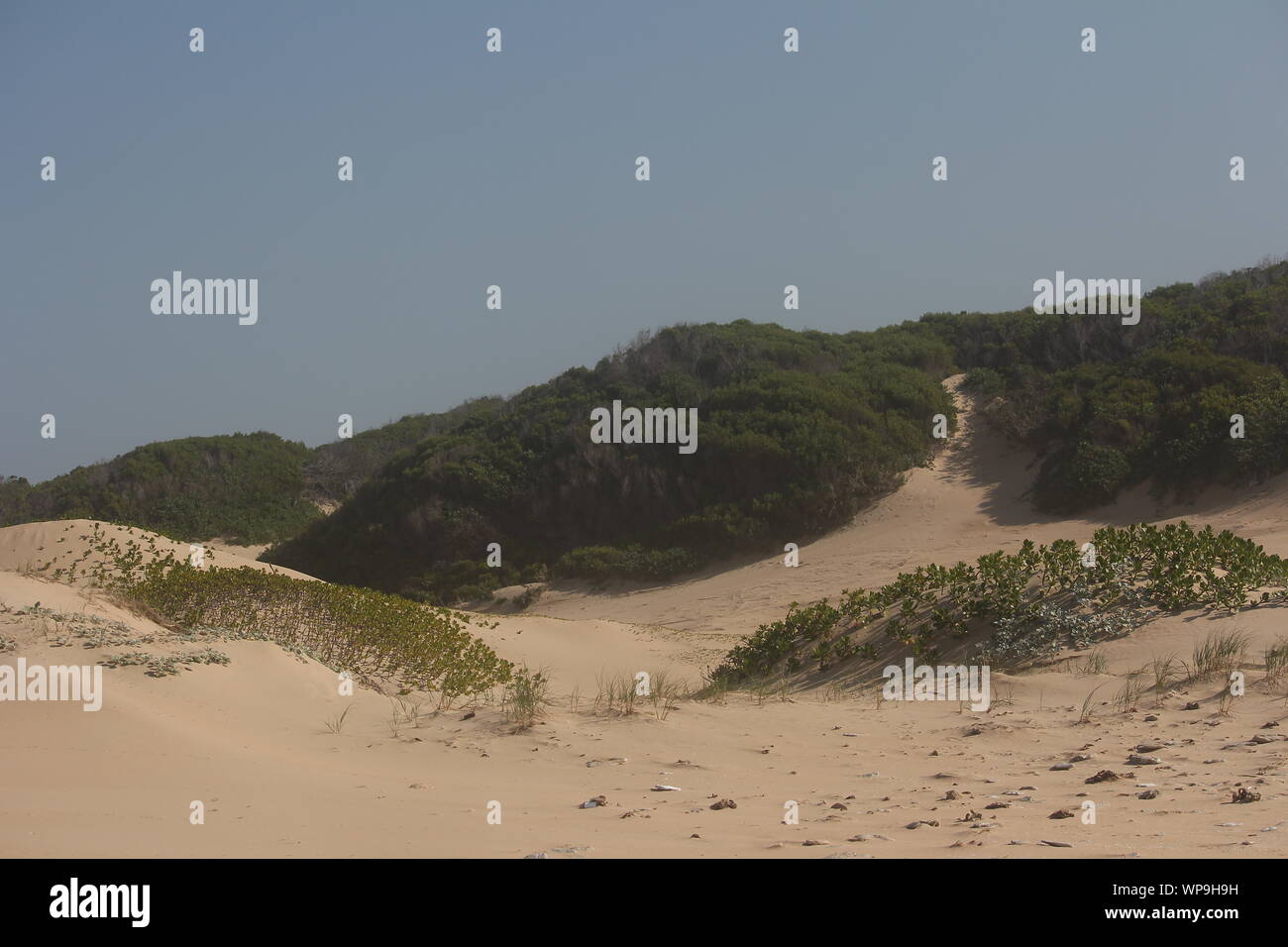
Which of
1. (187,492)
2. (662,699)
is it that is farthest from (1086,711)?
(187,492)

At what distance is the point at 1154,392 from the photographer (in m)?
21.3

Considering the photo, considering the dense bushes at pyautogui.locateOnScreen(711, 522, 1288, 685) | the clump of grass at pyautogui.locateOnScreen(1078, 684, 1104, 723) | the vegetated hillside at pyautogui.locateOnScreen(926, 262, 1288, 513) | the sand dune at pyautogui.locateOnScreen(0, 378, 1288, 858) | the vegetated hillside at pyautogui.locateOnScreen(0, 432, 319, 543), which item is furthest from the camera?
the vegetated hillside at pyautogui.locateOnScreen(0, 432, 319, 543)

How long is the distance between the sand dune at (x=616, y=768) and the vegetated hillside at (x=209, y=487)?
2291 cm

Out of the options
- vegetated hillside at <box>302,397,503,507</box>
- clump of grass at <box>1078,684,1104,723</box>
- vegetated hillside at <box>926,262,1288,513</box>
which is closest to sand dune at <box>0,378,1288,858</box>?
clump of grass at <box>1078,684,1104,723</box>

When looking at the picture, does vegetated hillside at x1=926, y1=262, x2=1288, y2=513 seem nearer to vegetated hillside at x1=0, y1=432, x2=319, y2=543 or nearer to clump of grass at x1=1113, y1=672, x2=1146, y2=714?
clump of grass at x1=1113, y1=672, x2=1146, y2=714

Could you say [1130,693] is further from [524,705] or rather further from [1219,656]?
[524,705]

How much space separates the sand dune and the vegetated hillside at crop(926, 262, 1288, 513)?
12035 millimetres

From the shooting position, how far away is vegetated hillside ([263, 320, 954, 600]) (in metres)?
22.5

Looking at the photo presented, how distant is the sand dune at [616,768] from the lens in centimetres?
412

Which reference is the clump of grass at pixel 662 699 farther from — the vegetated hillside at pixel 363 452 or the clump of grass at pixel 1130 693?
the vegetated hillside at pixel 363 452

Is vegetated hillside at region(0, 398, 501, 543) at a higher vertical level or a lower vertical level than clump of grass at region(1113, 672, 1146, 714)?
higher
